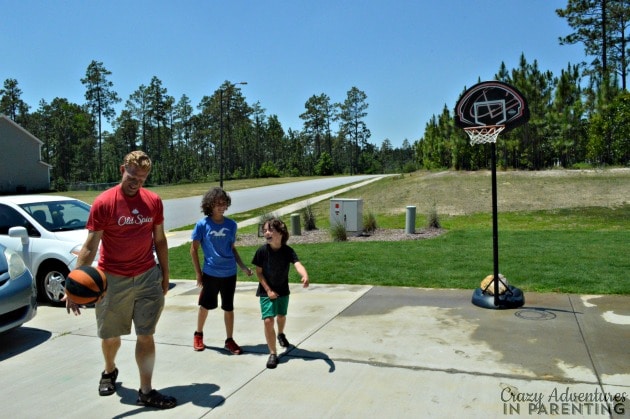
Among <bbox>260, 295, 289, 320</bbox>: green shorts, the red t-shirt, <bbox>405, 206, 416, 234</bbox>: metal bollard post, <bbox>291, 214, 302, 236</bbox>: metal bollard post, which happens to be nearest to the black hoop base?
<bbox>260, 295, 289, 320</bbox>: green shorts

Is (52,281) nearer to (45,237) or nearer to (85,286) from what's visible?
(45,237)

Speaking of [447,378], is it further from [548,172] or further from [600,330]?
[548,172]

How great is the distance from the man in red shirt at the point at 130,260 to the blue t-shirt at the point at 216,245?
103cm

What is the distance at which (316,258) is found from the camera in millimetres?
11164

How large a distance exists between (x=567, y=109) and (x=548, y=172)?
675cm

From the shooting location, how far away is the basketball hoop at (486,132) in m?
6.91

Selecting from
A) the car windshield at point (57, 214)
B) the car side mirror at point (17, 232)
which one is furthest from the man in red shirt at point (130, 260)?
the car windshield at point (57, 214)

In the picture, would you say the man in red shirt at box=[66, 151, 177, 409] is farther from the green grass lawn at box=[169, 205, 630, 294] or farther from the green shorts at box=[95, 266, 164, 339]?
the green grass lawn at box=[169, 205, 630, 294]

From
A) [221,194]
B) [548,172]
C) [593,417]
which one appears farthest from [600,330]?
[548,172]

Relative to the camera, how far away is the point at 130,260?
4051mm

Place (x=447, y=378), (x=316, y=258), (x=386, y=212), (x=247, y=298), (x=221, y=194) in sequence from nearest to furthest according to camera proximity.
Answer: (x=447, y=378)
(x=221, y=194)
(x=247, y=298)
(x=316, y=258)
(x=386, y=212)

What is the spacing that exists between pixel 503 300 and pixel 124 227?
461cm

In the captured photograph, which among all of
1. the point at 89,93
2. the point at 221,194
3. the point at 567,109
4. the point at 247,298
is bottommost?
the point at 247,298

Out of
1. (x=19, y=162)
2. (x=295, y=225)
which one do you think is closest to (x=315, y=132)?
(x=19, y=162)
